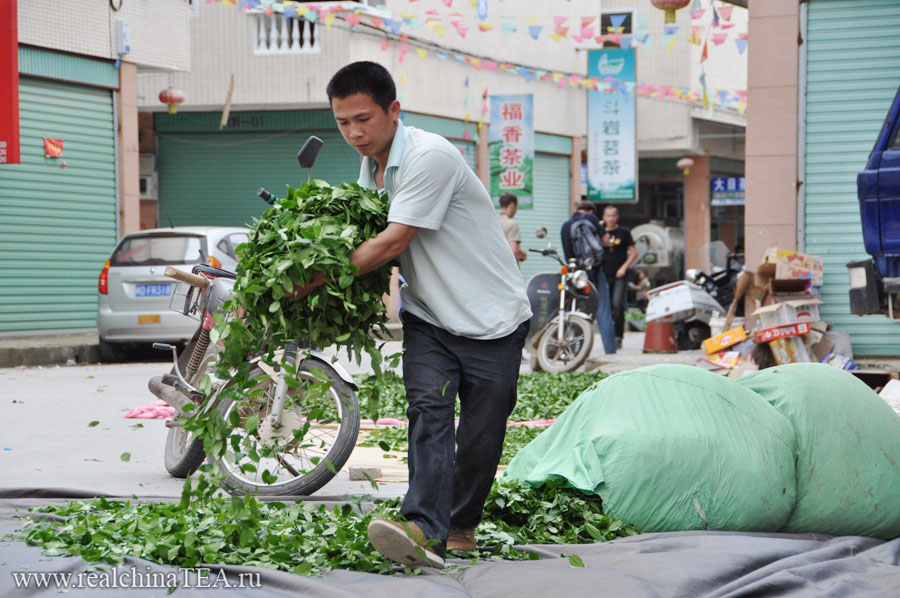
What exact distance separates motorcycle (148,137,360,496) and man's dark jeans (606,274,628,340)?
30.9 ft

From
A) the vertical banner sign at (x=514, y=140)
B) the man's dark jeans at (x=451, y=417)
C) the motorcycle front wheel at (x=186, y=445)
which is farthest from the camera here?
the vertical banner sign at (x=514, y=140)

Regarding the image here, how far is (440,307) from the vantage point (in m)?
4.53

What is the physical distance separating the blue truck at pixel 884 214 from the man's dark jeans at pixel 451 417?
590cm

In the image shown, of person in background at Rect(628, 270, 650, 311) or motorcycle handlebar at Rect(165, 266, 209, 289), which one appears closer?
motorcycle handlebar at Rect(165, 266, 209, 289)

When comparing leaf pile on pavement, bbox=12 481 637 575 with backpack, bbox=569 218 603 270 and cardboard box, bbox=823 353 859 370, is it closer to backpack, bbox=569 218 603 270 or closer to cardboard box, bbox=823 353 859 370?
cardboard box, bbox=823 353 859 370

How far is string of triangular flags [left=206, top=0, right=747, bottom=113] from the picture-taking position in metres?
18.7

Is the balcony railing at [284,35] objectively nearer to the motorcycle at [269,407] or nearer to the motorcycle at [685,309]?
the motorcycle at [685,309]

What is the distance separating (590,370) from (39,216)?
330 inches

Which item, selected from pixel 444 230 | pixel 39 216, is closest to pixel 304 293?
pixel 444 230

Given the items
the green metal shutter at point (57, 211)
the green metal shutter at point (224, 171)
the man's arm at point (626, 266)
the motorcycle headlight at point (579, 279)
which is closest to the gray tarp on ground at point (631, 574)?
the motorcycle headlight at point (579, 279)

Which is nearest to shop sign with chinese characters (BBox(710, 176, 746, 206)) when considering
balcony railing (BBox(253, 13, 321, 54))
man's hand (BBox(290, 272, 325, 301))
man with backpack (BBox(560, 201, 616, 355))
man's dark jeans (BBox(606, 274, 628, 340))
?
balcony railing (BBox(253, 13, 321, 54))

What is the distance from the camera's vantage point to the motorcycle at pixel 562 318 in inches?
528

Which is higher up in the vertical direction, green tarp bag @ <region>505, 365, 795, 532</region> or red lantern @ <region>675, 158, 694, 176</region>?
red lantern @ <region>675, 158, 694, 176</region>

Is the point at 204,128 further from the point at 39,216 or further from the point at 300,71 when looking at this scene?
the point at 39,216
